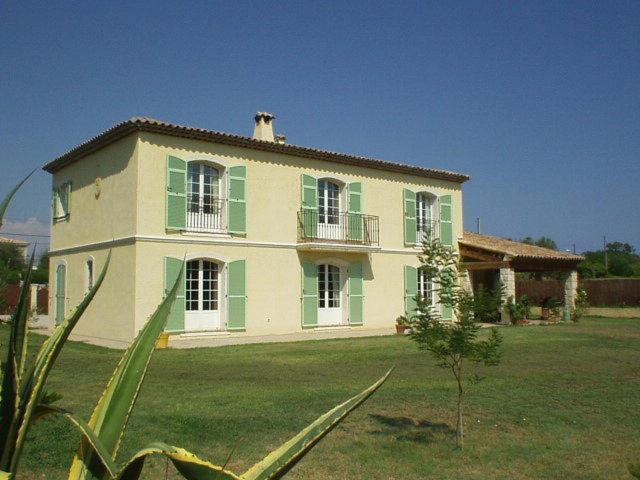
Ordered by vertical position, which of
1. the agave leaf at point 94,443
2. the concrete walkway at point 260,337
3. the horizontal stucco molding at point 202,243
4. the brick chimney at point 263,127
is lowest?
the concrete walkway at point 260,337

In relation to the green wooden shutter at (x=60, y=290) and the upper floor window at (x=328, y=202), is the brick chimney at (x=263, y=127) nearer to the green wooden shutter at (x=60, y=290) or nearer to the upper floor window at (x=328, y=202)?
the upper floor window at (x=328, y=202)

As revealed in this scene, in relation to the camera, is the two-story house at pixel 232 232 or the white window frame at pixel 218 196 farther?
the white window frame at pixel 218 196

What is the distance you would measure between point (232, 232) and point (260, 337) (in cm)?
274

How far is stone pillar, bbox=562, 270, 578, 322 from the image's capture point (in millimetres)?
21562

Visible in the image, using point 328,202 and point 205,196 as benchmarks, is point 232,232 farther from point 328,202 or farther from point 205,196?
point 328,202

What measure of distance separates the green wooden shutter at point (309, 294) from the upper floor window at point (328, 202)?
1484 mm

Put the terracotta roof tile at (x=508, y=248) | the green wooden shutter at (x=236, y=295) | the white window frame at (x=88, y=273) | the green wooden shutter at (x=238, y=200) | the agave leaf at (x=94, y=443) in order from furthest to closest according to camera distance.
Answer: the terracotta roof tile at (x=508, y=248), the white window frame at (x=88, y=273), the green wooden shutter at (x=238, y=200), the green wooden shutter at (x=236, y=295), the agave leaf at (x=94, y=443)

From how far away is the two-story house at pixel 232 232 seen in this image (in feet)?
46.2

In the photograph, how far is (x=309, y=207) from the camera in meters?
16.8

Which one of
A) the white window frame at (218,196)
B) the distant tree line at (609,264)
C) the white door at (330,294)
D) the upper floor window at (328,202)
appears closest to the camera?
the white window frame at (218,196)

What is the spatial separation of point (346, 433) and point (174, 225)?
384 inches

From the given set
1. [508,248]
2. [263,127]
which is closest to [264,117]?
[263,127]

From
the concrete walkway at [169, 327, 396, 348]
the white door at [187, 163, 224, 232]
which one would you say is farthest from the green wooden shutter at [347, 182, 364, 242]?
the white door at [187, 163, 224, 232]

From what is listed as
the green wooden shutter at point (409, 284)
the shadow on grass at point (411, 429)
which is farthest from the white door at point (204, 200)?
the shadow on grass at point (411, 429)
